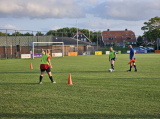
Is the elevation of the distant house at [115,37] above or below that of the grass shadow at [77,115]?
above

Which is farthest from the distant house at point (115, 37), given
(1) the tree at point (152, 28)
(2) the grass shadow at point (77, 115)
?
(2) the grass shadow at point (77, 115)

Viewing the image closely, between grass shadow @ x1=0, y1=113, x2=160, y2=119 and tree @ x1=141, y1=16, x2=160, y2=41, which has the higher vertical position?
tree @ x1=141, y1=16, x2=160, y2=41

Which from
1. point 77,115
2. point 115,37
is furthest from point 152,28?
point 77,115

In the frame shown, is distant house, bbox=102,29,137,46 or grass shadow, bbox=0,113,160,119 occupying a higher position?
distant house, bbox=102,29,137,46

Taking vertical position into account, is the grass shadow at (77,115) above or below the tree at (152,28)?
below

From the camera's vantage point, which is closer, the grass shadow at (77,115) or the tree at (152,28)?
the grass shadow at (77,115)

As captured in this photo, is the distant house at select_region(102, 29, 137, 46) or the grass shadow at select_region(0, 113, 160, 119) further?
the distant house at select_region(102, 29, 137, 46)

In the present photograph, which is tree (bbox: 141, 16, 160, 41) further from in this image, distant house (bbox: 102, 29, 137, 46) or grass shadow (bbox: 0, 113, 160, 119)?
grass shadow (bbox: 0, 113, 160, 119)

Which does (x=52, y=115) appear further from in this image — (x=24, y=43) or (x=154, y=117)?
(x=24, y=43)

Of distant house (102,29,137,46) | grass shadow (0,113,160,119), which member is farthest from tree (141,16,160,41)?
grass shadow (0,113,160,119)

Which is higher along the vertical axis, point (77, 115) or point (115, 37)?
point (115, 37)

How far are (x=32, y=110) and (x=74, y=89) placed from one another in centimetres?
347

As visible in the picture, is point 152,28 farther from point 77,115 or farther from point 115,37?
point 77,115

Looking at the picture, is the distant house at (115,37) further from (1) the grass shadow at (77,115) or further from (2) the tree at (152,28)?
(1) the grass shadow at (77,115)
